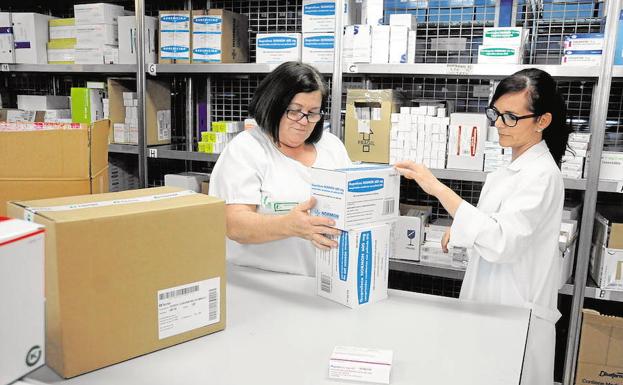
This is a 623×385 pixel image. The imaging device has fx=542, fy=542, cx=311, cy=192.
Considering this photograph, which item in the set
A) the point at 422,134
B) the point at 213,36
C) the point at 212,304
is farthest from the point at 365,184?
the point at 213,36

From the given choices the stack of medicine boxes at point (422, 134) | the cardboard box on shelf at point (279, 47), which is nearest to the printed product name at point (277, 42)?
the cardboard box on shelf at point (279, 47)

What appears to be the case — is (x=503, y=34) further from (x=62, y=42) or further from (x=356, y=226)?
(x=62, y=42)

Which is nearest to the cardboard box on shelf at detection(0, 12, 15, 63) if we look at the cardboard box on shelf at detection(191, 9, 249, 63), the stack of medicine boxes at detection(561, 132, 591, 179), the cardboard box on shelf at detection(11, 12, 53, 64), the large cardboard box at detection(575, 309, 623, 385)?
the cardboard box on shelf at detection(11, 12, 53, 64)

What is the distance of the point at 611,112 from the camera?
2865mm

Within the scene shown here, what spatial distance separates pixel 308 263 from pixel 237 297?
441mm

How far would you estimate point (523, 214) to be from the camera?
155cm

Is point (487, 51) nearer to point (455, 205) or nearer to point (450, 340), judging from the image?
point (455, 205)

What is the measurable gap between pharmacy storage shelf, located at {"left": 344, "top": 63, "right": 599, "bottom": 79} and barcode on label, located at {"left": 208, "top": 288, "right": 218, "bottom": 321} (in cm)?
177

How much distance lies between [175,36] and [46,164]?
200 cm

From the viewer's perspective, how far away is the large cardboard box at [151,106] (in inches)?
131

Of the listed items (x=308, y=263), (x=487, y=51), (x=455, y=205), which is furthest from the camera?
(x=487, y=51)

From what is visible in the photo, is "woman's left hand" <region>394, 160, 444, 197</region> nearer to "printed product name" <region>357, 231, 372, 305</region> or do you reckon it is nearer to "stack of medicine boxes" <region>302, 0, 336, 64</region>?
"printed product name" <region>357, 231, 372, 305</region>

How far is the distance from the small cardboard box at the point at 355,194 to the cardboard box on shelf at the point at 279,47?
65.0 inches

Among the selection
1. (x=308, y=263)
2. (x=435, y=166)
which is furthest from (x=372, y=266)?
(x=435, y=166)
